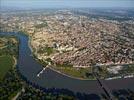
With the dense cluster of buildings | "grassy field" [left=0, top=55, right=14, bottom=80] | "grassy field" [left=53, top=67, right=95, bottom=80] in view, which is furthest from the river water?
the dense cluster of buildings

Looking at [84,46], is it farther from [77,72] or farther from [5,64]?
[5,64]

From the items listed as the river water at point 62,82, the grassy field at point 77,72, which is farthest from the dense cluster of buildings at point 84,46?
the river water at point 62,82

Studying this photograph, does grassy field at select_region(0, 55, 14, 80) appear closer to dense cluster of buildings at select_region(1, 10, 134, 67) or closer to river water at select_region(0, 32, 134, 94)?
river water at select_region(0, 32, 134, 94)

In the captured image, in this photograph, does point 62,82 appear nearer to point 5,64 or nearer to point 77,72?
point 77,72

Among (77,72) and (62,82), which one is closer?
(62,82)

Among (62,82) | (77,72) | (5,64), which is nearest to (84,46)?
(77,72)

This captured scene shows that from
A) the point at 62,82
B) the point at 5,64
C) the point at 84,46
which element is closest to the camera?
the point at 62,82

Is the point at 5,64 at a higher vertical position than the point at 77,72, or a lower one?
lower

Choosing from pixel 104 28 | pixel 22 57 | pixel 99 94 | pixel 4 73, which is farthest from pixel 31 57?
pixel 104 28

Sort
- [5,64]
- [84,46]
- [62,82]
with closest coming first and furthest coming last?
[62,82], [5,64], [84,46]
